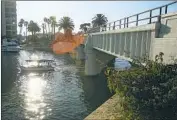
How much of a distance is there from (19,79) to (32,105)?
18525 millimetres

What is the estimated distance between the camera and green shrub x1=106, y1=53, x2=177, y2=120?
13375 millimetres

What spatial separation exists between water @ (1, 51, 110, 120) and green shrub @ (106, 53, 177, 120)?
12385 mm

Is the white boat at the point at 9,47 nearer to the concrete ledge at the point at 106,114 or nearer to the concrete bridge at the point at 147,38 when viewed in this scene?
the concrete bridge at the point at 147,38

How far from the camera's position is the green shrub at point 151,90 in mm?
13375

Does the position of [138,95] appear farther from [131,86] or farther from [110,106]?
[110,106]

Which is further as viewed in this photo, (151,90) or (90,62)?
(90,62)

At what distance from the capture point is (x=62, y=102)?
3175cm

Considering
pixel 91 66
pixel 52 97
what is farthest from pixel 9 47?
pixel 52 97

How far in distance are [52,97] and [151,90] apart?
71.3ft

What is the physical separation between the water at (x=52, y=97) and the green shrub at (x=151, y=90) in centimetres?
1238

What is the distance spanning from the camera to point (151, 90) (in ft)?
46.1

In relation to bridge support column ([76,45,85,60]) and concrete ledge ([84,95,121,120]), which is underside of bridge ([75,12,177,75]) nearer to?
concrete ledge ([84,95,121,120])

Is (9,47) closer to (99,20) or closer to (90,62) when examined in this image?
(99,20)

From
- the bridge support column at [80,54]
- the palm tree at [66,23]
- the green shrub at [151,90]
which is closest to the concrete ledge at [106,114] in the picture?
the green shrub at [151,90]
